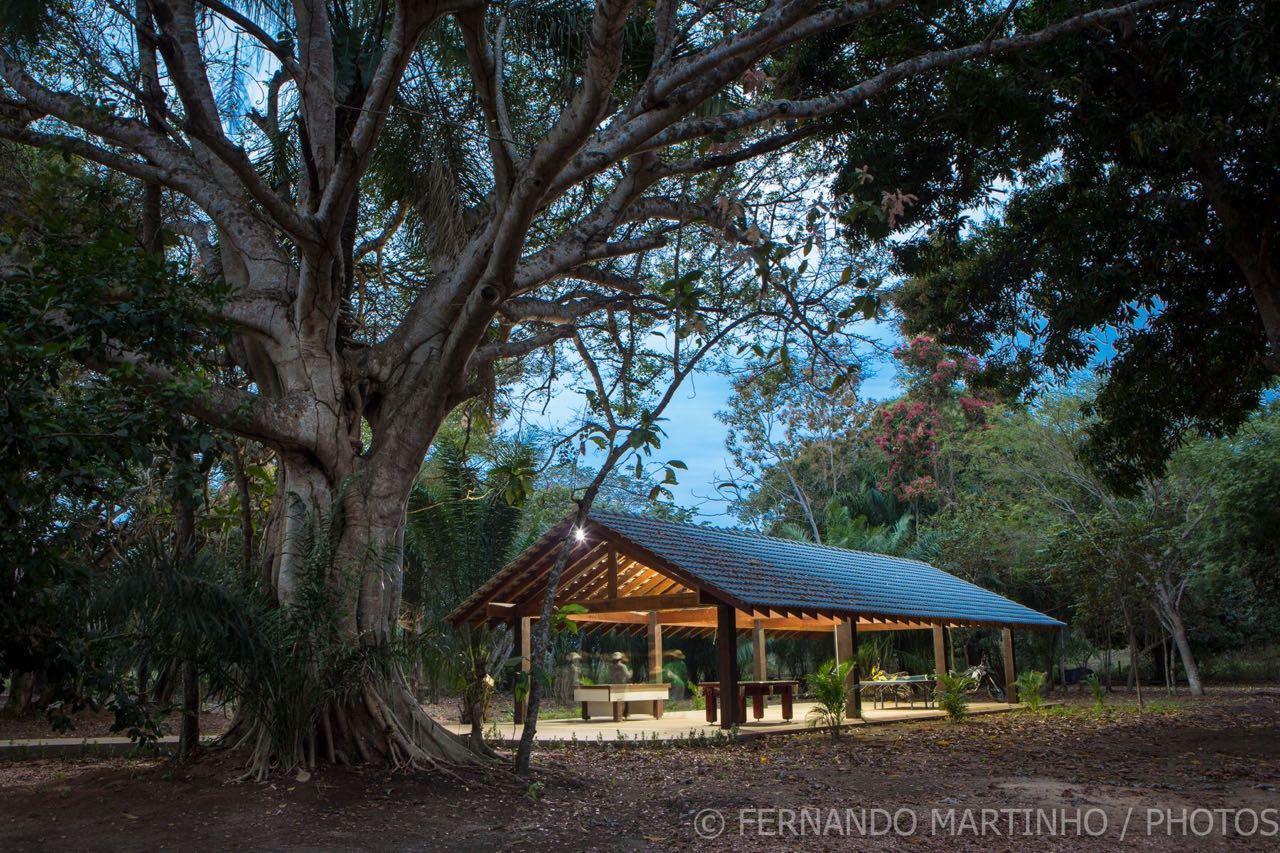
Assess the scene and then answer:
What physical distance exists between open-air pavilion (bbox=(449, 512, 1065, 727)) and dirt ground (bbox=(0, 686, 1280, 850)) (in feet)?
11.3

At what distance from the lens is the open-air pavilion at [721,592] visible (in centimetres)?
1422

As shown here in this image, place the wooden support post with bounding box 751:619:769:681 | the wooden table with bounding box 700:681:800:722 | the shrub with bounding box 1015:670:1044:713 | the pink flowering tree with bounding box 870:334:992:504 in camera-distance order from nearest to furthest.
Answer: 1. the wooden table with bounding box 700:681:800:722
2. the shrub with bounding box 1015:670:1044:713
3. the wooden support post with bounding box 751:619:769:681
4. the pink flowering tree with bounding box 870:334:992:504

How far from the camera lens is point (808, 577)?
683 inches

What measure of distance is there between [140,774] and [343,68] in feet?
22.0

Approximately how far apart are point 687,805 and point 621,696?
981 cm

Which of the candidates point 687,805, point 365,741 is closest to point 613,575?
point 365,741

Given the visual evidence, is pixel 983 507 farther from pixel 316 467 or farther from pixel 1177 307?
pixel 316 467

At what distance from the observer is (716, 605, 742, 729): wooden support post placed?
13.8 m

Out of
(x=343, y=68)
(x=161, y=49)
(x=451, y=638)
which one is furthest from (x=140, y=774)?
(x=343, y=68)

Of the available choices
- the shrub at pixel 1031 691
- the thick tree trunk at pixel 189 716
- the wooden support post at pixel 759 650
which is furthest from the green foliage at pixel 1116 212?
the thick tree trunk at pixel 189 716

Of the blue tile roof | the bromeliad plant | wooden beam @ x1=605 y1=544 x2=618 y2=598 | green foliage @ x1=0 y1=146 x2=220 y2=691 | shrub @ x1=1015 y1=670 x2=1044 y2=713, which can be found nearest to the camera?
green foliage @ x1=0 y1=146 x2=220 y2=691

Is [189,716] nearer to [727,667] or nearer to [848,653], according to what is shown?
[727,667]

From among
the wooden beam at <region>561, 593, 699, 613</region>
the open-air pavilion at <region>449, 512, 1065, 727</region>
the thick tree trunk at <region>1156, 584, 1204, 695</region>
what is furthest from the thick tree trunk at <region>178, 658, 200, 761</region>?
the thick tree trunk at <region>1156, 584, 1204, 695</region>

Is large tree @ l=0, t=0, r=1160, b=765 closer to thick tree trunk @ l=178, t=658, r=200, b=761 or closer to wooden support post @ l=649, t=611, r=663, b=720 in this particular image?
thick tree trunk @ l=178, t=658, r=200, b=761
